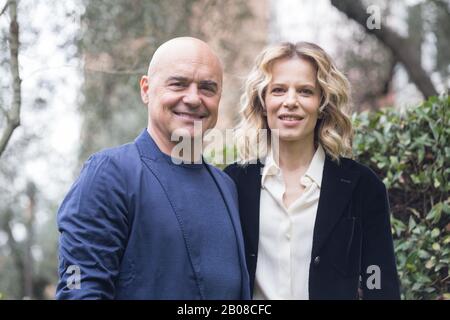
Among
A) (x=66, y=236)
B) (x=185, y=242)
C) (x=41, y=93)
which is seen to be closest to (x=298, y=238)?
(x=185, y=242)

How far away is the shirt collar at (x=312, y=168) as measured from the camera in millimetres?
3152

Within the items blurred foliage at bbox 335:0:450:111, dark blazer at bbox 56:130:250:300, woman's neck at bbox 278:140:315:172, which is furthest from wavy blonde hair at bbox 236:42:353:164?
blurred foliage at bbox 335:0:450:111

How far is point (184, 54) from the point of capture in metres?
2.73

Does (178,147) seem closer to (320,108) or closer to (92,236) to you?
(92,236)

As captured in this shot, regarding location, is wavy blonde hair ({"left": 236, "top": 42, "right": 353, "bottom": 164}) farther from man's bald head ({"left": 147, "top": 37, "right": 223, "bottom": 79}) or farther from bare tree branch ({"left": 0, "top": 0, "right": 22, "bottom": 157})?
bare tree branch ({"left": 0, "top": 0, "right": 22, "bottom": 157})

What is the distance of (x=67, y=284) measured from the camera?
2289mm

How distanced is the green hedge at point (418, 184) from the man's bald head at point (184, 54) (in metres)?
1.66

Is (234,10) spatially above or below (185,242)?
above

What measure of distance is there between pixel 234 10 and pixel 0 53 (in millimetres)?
4176

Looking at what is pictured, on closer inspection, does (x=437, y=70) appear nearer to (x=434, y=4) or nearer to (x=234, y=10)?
(x=434, y=4)

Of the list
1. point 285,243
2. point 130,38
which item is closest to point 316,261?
point 285,243

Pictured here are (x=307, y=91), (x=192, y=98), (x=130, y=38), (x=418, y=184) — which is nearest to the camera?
(x=192, y=98)

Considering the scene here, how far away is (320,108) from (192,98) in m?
0.79
